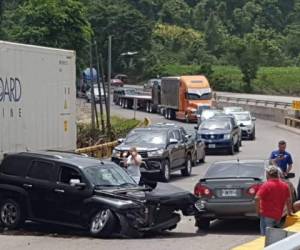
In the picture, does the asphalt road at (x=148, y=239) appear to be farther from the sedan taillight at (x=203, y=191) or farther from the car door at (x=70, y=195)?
the sedan taillight at (x=203, y=191)

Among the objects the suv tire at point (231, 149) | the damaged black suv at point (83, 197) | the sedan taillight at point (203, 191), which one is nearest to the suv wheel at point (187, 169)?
the suv tire at point (231, 149)

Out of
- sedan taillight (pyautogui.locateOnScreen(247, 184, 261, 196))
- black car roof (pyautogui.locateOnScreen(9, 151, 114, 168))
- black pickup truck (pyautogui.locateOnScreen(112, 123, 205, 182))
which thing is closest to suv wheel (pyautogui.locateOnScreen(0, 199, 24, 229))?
black car roof (pyautogui.locateOnScreen(9, 151, 114, 168))

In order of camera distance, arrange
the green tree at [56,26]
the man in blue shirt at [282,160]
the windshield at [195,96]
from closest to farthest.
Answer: the man in blue shirt at [282,160] → the green tree at [56,26] → the windshield at [195,96]

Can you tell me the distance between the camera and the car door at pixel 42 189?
1698cm

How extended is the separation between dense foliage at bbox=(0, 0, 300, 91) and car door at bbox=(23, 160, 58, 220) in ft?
157

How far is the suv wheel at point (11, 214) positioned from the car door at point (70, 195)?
0.88 m

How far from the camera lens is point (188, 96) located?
217 feet

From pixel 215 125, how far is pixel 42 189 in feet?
83.5

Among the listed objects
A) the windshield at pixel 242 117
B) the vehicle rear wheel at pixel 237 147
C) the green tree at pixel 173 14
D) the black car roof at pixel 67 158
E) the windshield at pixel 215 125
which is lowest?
the vehicle rear wheel at pixel 237 147

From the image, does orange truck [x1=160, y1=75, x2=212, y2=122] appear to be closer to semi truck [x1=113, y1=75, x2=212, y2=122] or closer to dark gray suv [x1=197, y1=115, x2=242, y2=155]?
semi truck [x1=113, y1=75, x2=212, y2=122]

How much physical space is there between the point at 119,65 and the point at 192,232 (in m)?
109

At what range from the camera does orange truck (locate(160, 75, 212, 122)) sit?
6562cm

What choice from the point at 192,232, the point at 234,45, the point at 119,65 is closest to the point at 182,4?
the point at 119,65

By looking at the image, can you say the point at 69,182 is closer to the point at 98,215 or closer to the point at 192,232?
the point at 98,215
